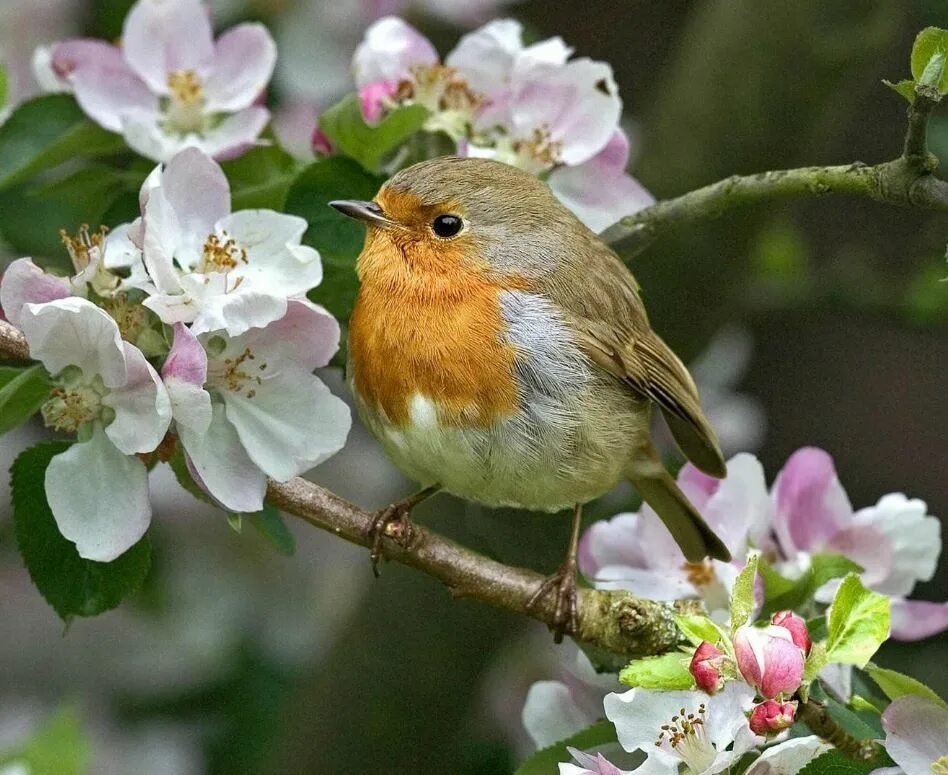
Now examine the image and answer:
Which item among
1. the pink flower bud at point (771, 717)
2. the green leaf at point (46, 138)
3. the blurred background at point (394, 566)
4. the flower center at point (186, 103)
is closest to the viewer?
the pink flower bud at point (771, 717)

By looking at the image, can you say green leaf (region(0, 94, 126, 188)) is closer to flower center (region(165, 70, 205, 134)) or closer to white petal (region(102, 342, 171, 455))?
flower center (region(165, 70, 205, 134))

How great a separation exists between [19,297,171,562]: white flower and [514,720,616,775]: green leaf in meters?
0.56

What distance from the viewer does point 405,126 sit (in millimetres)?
2096

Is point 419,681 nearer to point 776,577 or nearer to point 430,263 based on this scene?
point 430,263

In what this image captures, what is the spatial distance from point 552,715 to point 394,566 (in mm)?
1364

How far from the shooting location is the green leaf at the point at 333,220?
6.84 feet

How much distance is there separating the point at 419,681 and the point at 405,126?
1581 millimetres

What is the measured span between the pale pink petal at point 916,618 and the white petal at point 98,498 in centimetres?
108

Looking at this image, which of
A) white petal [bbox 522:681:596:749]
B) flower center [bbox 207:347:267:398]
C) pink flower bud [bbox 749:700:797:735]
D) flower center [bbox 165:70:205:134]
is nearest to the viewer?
pink flower bud [bbox 749:700:797:735]

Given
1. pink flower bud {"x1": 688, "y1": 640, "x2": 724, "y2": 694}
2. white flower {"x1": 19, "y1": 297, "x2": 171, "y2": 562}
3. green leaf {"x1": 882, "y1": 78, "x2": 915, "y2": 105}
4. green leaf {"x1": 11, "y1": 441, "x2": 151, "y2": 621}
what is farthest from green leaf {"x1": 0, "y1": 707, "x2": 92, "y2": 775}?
green leaf {"x1": 882, "y1": 78, "x2": 915, "y2": 105}

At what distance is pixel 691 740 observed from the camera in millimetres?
1488

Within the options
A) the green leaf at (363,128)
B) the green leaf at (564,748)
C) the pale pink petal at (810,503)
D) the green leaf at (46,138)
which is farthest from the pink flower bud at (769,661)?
the green leaf at (46,138)

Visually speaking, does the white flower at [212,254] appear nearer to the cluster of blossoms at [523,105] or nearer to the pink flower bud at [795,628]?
the cluster of blossoms at [523,105]

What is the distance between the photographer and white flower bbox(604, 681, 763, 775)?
56.5 inches
